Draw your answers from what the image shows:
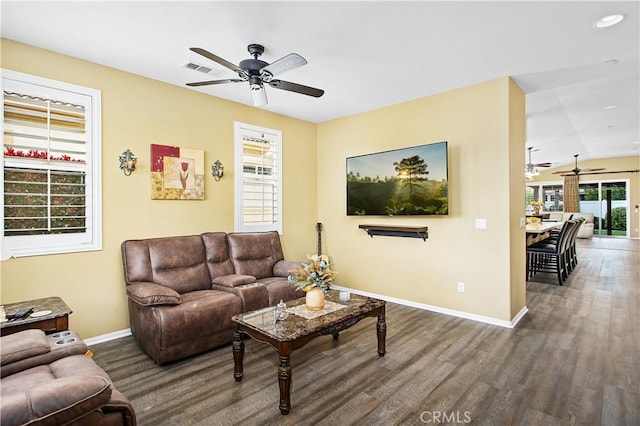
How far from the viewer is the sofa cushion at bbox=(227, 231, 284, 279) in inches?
166

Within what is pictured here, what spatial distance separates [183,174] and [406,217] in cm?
308

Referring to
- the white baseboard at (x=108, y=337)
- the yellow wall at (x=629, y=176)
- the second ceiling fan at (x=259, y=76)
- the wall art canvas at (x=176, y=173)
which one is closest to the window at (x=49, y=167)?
the wall art canvas at (x=176, y=173)

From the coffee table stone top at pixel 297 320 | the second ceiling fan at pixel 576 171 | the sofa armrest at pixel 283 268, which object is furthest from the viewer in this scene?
the second ceiling fan at pixel 576 171

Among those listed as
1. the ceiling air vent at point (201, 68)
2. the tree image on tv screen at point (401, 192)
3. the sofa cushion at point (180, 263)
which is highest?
the ceiling air vent at point (201, 68)

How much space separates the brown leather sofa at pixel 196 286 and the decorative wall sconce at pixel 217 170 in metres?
0.79

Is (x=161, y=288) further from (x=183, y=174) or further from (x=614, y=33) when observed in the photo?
(x=614, y=33)

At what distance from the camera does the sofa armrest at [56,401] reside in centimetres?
117

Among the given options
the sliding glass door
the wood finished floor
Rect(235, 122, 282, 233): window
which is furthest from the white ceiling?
the sliding glass door

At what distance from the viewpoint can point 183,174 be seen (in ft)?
13.4

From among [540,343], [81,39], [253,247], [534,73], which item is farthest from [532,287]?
[81,39]

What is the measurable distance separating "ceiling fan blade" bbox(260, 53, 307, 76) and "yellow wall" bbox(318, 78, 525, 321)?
2491mm

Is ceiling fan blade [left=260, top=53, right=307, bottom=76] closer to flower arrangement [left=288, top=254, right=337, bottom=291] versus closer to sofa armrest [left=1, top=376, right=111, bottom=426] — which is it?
flower arrangement [left=288, top=254, right=337, bottom=291]

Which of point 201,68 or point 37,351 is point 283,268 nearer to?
point 201,68

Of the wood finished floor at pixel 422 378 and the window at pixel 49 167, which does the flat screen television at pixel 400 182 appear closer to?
the wood finished floor at pixel 422 378
